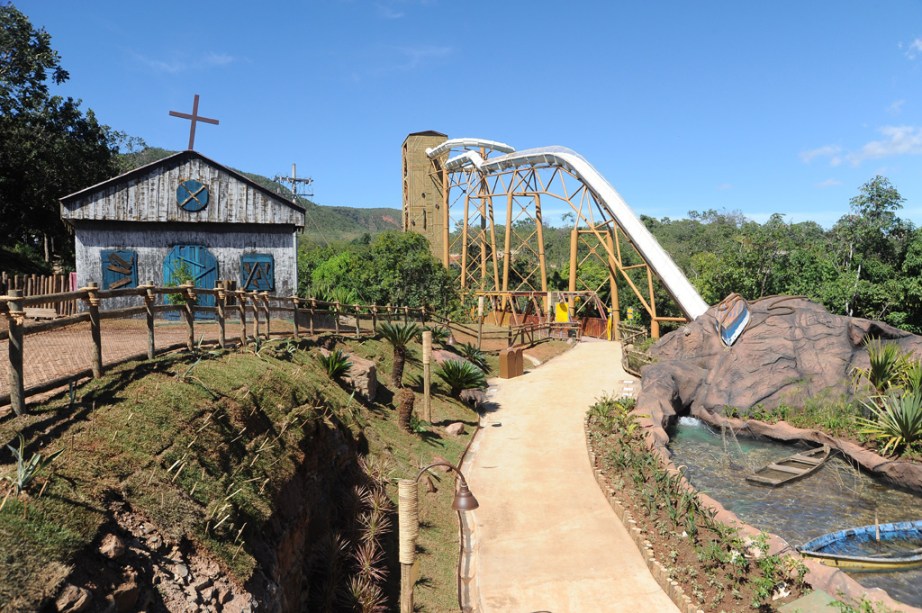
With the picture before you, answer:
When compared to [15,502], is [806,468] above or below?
below

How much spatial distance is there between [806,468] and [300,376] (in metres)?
13.0

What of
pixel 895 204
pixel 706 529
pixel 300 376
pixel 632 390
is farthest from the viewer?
pixel 895 204

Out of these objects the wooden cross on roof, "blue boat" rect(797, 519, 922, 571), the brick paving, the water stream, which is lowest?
the water stream

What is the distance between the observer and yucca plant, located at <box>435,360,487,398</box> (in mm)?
20328

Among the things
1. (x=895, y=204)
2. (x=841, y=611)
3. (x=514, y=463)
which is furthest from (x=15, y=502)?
(x=895, y=204)

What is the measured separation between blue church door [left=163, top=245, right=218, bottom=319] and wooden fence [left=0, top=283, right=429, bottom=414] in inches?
21.8

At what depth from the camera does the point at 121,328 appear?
634 inches

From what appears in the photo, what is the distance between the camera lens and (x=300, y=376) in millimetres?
12484

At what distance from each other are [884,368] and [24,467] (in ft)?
72.0

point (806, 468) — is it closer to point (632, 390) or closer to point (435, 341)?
point (632, 390)

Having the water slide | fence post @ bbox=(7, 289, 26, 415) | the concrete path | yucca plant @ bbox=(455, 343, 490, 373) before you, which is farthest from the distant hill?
fence post @ bbox=(7, 289, 26, 415)

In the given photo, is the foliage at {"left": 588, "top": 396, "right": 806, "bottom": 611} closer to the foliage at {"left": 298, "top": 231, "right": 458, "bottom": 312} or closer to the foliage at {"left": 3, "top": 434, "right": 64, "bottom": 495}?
the foliage at {"left": 3, "top": 434, "right": 64, "bottom": 495}

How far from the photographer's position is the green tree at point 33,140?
29.7 m

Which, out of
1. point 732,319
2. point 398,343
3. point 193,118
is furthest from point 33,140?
point 732,319
